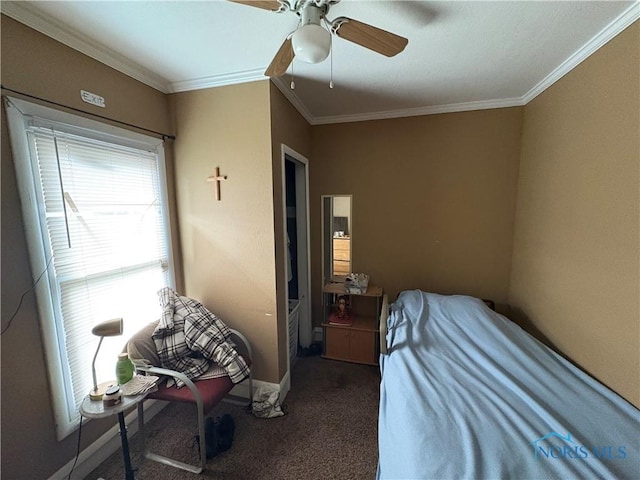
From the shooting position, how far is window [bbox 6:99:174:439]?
4.29 feet

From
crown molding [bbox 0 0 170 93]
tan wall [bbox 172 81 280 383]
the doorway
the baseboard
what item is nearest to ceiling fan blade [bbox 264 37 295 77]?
tan wall [bbox 172 81 280 383]

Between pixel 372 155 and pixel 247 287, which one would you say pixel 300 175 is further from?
pixel 247 287

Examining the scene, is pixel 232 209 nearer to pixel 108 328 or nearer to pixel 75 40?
pixel 108 328

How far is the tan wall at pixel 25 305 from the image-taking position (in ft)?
3.96

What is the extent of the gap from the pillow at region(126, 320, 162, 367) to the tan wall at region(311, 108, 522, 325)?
5.89ft

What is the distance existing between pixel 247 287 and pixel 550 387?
1.97 metres

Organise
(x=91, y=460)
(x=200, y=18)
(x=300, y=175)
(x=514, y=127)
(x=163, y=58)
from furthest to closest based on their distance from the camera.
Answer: (x=300, y=175) → (x=514, y=127) → (x=163, y=58) → (x=91, y=460) → (x=200, y=18)

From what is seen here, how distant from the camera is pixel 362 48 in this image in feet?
5.11

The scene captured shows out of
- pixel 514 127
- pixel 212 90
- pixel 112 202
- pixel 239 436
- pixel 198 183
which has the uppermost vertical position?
pixel 212 90

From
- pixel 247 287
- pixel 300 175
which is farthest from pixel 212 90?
pixel 247 287

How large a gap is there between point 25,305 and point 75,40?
4.79 feet

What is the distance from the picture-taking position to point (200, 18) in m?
1.31

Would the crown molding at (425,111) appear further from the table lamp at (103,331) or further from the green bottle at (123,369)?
the green bottle at (123,369)

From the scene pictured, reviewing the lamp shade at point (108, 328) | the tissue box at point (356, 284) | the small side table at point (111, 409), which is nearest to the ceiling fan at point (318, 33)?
the lamp shade at point (108, 328)
